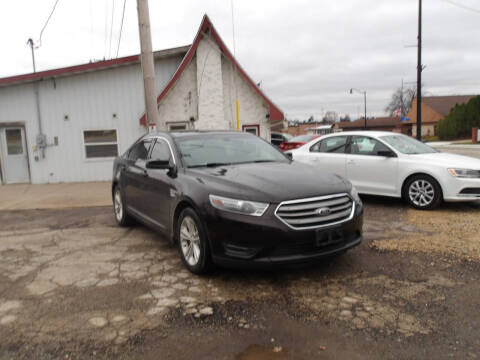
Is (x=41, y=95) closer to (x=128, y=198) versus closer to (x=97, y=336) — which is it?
(x=128, y=198)

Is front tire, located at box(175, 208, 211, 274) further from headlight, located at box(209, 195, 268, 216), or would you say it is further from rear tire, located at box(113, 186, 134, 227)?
rear tire, located at box(113, 186, 134, 227)

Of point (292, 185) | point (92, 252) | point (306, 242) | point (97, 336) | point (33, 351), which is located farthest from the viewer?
point (92, 252)

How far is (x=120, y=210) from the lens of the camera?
6.57 m

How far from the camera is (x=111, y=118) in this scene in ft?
41.8

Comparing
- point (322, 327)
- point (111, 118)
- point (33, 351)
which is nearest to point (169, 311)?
point (33, 351)

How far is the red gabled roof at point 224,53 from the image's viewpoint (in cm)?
1220

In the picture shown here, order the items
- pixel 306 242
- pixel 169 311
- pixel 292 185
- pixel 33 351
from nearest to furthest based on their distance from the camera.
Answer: pixel 33 351, pixel 169 311, pixel 306 242, pixel 292 185

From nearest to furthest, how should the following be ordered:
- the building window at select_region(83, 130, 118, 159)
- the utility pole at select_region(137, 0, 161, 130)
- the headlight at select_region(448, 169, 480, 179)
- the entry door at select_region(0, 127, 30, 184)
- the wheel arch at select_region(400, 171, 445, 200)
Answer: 1. the headlight at select_region(448, 169, 480, 179)
2. the wheel arch at select_region(400, 171, 445, 200)
3. the utility pole at select_region(137, 0, 161, 130)
4. the entry door at select_region(0, 127, 30, 184)
5. the building window at select_region(83, 130, 118, 159)

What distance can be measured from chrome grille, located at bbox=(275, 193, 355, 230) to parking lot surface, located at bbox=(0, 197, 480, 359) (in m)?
0.64

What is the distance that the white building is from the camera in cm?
1247

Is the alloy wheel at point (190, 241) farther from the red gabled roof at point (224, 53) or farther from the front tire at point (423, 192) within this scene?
the red gabled roof at point (224, 53)

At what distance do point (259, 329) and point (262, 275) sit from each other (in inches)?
42.8

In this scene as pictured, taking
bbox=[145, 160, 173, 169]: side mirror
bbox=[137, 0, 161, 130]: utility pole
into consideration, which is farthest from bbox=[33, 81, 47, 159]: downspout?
bbox=[145, 160, 173, 169]: side mirror

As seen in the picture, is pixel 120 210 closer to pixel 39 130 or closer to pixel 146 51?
pixel 146 51
